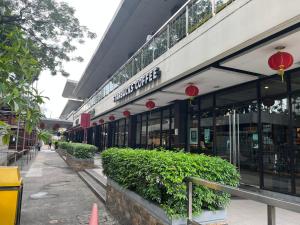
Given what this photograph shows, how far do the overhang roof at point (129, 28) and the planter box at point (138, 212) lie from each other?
8.67 meters

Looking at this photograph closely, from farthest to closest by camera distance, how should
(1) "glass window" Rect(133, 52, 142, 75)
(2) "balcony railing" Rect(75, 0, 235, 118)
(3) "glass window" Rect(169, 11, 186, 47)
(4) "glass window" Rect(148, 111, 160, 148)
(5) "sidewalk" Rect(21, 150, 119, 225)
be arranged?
(4) "glass window" Rect(148, 111, 160, 148)
(1) "glass window" Rect(133, 52, 142, 75)
(3) "glass window" Rect(169, 11, 186, 47)
(2) "balcony railing" Rect(75, 0, 235, 118)
(5) "sidewalk" Rect(21, 150, 119, 225)

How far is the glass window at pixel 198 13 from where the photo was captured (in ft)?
23.0

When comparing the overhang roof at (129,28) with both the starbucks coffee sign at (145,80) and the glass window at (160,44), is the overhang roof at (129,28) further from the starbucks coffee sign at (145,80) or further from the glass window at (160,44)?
the starbucks coffee sign at (145,80)

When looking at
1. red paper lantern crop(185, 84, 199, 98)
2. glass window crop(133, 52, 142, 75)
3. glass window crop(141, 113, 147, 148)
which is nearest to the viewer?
red paper lantern crop(185, 84, 199, 98)

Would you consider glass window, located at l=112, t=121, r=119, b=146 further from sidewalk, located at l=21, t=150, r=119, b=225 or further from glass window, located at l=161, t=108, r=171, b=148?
sidewalk, located at l=21, t=150, r=119, b=225

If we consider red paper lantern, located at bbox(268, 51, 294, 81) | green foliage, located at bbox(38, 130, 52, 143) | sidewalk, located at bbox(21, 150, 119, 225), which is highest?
red paper lantern, located at bbox(268, 51, 294, 81)

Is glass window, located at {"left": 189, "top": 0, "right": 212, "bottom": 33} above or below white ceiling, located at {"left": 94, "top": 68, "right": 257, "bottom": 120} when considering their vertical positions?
above

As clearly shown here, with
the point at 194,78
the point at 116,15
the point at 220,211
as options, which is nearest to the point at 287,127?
the point at 194,78

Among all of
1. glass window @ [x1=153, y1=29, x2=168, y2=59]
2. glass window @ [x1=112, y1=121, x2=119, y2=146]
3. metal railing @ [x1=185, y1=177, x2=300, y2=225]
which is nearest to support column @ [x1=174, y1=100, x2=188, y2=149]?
glass window @ [x1=153, y1=29, x2=168, y2=59]

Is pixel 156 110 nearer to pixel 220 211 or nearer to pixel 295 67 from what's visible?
pixel 295 67

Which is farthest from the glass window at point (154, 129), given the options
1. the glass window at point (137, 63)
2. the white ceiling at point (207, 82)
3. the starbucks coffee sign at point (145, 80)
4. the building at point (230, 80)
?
the white ceiling at point (207, 82)

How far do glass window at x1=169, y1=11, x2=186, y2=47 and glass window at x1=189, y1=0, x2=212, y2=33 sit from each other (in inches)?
19.2

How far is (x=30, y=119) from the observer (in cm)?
271

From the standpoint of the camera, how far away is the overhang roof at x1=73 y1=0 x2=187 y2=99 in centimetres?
1241
